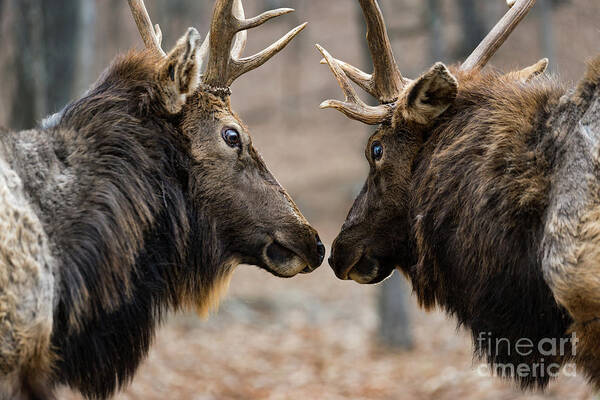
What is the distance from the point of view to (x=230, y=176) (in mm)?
5379

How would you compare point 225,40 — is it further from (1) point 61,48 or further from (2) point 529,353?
(1) point 61,48

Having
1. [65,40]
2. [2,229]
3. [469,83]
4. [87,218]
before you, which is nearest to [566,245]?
[469,83]

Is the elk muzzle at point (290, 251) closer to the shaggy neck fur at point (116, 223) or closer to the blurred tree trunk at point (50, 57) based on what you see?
the shaggy neck fur at point (116, 223)

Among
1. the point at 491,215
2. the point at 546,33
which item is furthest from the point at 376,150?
the point at 546,33

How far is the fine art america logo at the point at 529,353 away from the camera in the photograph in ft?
15.5

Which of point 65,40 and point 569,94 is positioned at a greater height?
point 65,40

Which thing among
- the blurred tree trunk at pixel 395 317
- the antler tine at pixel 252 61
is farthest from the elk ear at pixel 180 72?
the blurred tree trunk at pixel 395 317

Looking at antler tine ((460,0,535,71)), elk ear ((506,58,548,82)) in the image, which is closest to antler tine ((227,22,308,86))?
antler tine ((460,0,535,71))

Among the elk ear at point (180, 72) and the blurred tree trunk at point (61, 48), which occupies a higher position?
the blurred tree trunk at point (61, 48)

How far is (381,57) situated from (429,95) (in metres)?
0.64

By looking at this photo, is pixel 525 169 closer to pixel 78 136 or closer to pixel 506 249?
pixel 506 249

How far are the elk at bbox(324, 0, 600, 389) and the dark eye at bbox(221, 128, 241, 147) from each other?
65cm

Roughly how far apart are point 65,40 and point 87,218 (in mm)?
4755

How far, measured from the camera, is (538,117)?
15.7ft
